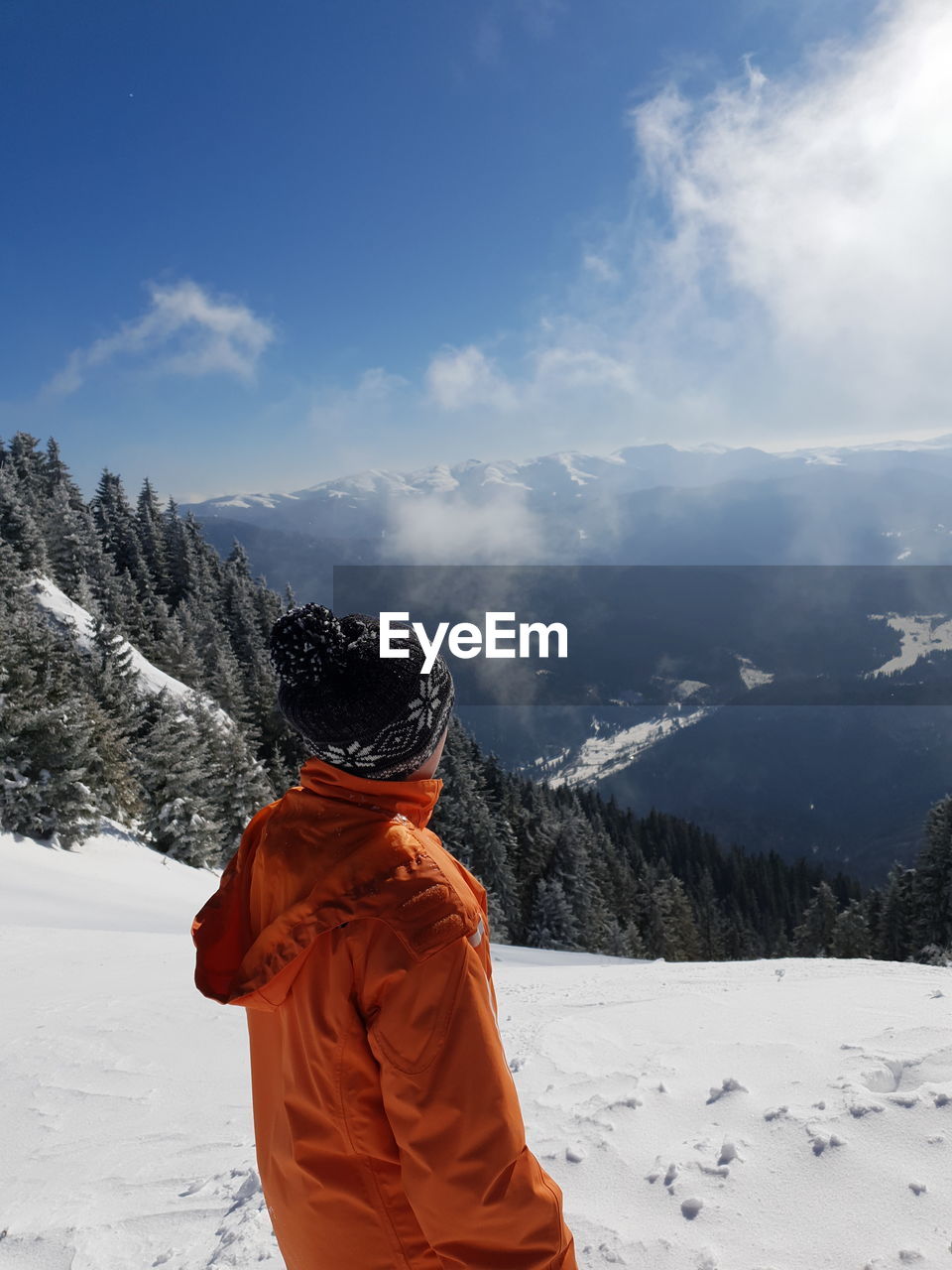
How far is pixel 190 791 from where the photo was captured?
2675cm

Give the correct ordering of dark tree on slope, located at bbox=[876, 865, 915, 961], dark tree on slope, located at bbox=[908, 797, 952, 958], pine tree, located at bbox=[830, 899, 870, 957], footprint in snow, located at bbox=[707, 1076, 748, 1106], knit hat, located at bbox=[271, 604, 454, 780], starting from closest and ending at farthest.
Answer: knit hat, located at bbox=[271, 604, 454, 780] → footprint in snow, located at bbox=[707, 1076, 748, 1106] → dark tree on slope, located at bbox=[908, 797, 952, 958] → dark tree on slope, located at bbox=[876, 865, 915, 961] → pine tree, located at bbox=[830, 899, 870, 957]

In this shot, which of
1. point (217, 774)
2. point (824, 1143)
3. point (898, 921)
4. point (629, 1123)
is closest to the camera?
point (824, 1143)

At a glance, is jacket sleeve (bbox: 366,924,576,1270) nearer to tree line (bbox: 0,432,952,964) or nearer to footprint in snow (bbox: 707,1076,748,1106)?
footprint in snow (bbox: 707,1076,748,1106)

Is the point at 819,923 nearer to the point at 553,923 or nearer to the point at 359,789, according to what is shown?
the point at 553,923

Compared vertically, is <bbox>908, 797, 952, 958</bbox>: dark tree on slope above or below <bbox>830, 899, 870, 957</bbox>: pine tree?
above

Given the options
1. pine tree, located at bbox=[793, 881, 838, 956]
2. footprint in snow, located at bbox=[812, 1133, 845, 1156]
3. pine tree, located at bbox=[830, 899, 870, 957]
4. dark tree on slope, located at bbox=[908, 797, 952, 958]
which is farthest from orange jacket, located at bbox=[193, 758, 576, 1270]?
pine tree, located at bbox=[793, 881, 838, 956]

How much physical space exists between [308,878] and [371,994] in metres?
0.30

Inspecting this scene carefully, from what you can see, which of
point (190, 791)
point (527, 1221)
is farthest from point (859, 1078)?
point (190, 791)

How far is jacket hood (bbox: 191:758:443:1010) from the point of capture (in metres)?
1.65

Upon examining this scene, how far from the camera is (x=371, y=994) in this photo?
1.61 metres

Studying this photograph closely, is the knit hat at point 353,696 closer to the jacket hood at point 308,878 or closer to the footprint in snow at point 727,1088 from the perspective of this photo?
the jacket hood at point 308,878

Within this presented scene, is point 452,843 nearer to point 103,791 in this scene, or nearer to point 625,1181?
point 103,791

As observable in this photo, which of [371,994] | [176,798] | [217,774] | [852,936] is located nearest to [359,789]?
[371,994]

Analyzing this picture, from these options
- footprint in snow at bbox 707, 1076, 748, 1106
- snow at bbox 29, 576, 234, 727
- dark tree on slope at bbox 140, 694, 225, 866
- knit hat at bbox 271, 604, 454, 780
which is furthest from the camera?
snow at bbox 29, 576, 234, 727
